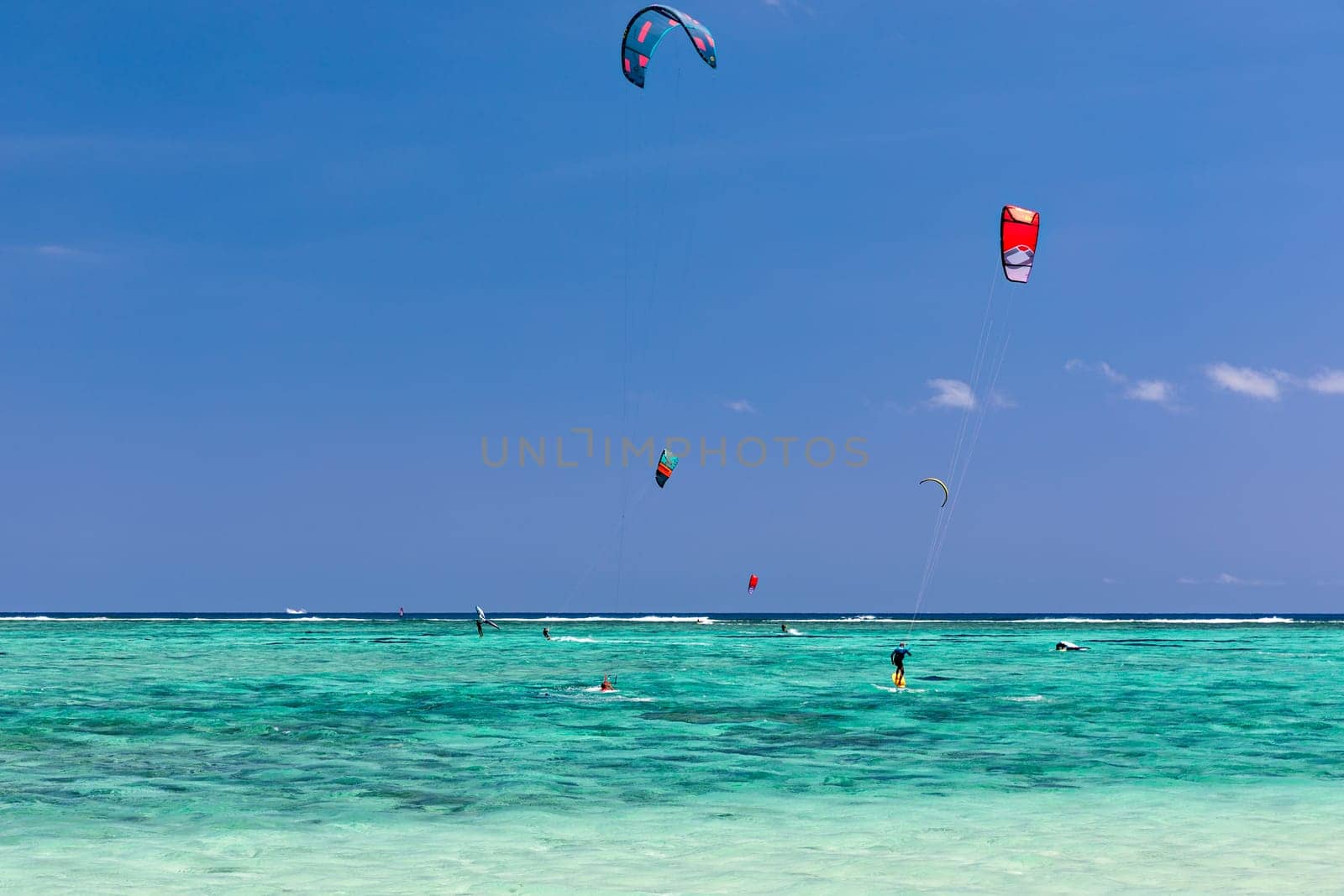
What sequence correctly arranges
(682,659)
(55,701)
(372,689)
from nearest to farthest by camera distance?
1. (55,701)
2. (372,689)
3. (682,659)

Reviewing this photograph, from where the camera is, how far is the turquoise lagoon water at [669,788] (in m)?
12.6

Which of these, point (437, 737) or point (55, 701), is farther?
point (55, 701)

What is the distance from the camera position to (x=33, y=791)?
1745cm

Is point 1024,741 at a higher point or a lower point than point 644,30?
lower

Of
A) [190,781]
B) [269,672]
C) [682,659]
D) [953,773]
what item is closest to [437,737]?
[190,781]

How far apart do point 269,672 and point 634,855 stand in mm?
36365

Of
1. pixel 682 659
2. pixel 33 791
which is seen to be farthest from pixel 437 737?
pixel 682 659

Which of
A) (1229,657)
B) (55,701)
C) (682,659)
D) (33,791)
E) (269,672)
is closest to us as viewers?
(33,791)

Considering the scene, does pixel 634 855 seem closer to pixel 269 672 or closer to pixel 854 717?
pixel 854 717

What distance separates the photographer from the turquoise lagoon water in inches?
497

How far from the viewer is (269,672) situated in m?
46.6

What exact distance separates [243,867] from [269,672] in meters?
35.6

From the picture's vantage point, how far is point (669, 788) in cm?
1811

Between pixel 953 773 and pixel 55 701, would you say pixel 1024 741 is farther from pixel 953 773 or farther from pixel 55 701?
pixel 55 701
